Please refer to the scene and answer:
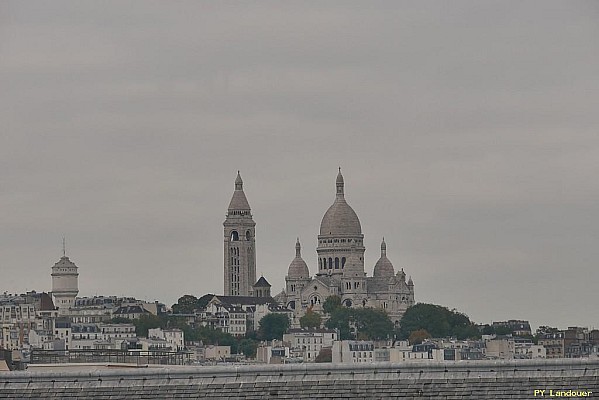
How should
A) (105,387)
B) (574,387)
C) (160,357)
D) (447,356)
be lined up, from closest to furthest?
(574,387), (105,387), (160,357), (447,356)

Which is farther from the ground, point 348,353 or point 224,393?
point 348,353

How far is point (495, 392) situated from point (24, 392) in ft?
19.8

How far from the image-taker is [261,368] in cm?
3525

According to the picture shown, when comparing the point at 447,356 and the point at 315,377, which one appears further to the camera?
the point at 447,356

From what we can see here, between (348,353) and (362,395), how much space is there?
154 metres

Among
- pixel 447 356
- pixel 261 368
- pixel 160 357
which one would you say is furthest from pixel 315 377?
pixel 447 356

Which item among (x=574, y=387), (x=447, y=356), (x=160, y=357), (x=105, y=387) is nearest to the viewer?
(x=574, y=387)

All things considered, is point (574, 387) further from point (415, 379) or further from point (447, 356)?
point (447, 356)

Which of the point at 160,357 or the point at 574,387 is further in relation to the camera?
the point at 160,357

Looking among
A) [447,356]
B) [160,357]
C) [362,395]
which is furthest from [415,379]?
[447,356]

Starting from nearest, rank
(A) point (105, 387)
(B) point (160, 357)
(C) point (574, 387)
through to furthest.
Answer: (C) point (574, 387) < (A) point (105, 387) < (B) point (160, 357)

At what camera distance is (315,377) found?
34.7m

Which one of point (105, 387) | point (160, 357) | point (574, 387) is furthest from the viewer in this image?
point (160, 357)

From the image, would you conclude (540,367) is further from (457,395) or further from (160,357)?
(160,357)
